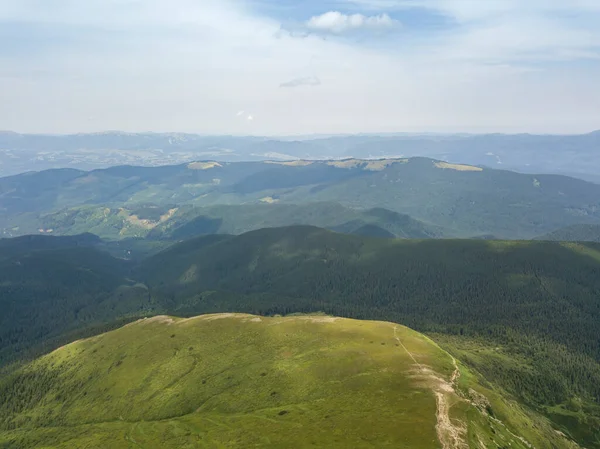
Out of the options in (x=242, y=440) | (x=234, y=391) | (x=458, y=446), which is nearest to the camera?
(x=458, y=446)

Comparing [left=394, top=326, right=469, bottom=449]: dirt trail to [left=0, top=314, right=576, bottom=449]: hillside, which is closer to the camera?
[left=394, top=326, right=469, bottom=449]: dirt trail

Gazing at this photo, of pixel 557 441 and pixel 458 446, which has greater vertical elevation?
pixel 458 446

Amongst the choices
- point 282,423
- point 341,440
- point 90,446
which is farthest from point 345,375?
point 90,446

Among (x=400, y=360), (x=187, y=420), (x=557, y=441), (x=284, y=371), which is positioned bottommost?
(x=557, y=441)

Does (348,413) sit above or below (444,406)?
below

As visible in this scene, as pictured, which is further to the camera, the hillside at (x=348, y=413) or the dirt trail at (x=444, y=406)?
the hillside at (x=348, y=413)

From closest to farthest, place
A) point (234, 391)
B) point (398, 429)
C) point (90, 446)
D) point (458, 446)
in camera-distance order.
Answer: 1. point (458, 446)
2. point (398, 429)
3. point (90, 446)
4. point (234, 391)

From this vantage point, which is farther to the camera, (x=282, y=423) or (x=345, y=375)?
(x=345, y=375)

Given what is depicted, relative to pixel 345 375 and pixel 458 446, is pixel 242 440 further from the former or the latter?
pixel 458 446
